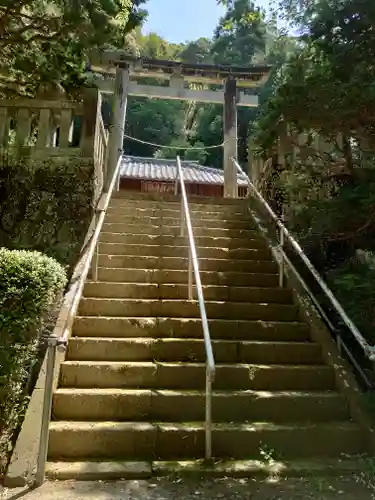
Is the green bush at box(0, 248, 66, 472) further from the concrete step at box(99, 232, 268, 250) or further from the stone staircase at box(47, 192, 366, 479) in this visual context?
the concrete step at box(99, 232, 268, 250)

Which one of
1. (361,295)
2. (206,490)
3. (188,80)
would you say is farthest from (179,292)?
(188,80)

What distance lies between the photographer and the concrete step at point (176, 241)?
6145 mm

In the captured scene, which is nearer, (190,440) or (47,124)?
(190,440)

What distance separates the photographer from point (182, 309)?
4.65m

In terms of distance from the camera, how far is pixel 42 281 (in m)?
3.16

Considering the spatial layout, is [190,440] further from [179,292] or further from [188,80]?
[188,80]

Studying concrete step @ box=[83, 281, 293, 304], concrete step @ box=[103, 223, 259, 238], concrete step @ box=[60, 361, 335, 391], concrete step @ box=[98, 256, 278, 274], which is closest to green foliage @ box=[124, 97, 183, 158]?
concrete step @ box=[103, 223, 259, 238]

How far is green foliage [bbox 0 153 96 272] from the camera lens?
6074 mm

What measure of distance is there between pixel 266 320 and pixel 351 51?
2.74 meters

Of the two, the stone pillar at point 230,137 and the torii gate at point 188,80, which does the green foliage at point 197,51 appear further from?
the stone pillar at point 230,137

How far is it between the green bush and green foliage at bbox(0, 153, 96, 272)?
2.87 metres

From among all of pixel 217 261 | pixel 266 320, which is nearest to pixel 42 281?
pixel 266 320

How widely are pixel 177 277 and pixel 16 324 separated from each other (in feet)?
8.38

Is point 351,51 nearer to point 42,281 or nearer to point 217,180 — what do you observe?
point 42,281
